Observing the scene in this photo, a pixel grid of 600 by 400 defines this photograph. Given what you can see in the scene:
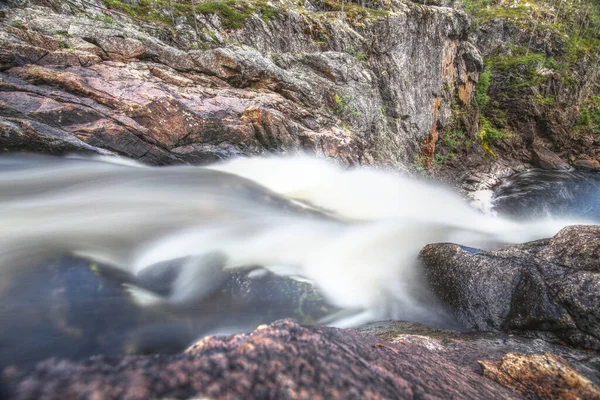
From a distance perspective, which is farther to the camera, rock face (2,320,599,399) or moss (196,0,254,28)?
moss (196,0,254,28)

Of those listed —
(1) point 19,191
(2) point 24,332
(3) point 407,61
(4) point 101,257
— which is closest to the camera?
(2) point 24,332

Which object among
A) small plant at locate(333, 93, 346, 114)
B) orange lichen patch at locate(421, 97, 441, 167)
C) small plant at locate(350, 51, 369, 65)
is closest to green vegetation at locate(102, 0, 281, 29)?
small plant at locate(350, 51, 369, 65)

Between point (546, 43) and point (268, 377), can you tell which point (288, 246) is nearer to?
point (268, 377)

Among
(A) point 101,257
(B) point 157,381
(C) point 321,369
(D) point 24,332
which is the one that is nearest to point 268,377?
(C) point 321,369

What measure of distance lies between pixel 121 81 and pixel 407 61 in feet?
56.6

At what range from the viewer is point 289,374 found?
1273 millimetres

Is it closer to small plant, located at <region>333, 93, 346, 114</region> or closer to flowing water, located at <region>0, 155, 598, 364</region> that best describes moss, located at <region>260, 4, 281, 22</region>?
small plant, located at <region>333, 93, 346, 114</region>

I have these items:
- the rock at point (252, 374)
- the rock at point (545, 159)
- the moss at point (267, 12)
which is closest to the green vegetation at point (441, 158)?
the rock at point (545, 159)

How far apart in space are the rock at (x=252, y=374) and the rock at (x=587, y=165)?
33376mm

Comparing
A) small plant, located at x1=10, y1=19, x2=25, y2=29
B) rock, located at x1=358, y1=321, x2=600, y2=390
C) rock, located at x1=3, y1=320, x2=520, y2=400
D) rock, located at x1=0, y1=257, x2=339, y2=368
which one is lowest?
rock, located at x1=0, y1=257, x2=339, y2=368

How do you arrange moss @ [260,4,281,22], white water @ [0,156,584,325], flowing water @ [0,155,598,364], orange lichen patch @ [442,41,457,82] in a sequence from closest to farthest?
flowing water @ [0,155,598,364]
white water @ [0,156,584,325]
moss @ [260,4,281,22]
orange lichen patch @ [442,41,457,82]

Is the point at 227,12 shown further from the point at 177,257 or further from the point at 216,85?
the point at 177,257

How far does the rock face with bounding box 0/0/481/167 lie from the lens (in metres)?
7.09

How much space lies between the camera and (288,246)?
553 centimetres
